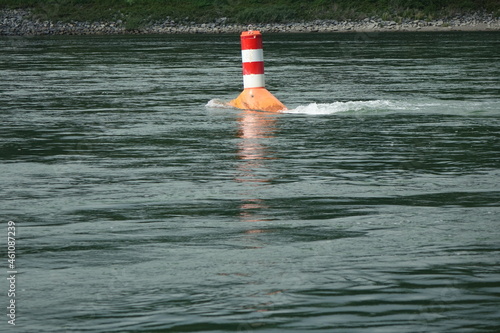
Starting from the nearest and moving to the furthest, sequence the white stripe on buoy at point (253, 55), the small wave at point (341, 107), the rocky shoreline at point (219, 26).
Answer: the small wave at point (341, 107), the white stripe on buoy at point (253, 55), the rocky shoreline at point (219, 26)

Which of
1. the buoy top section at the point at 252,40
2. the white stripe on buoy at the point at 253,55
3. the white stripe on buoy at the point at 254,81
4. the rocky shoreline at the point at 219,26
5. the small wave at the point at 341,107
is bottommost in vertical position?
the rocky shoreline at the point at 219,26

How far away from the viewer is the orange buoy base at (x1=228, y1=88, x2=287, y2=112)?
11844 millimetres

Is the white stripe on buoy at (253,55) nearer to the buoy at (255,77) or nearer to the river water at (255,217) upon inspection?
the buoy at (255,77)

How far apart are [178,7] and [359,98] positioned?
228 feet

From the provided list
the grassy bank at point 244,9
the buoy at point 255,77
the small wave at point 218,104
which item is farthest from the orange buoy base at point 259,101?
the grassy bank at point 244,9

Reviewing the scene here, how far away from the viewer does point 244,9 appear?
79.4m

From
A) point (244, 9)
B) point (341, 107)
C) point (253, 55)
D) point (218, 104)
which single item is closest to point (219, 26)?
point (244, 9)

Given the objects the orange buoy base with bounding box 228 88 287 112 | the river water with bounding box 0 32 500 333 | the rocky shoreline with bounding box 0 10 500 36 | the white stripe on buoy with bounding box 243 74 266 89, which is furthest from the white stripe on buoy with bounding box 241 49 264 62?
the rocky shoreline with bounding box 0 10 500 36

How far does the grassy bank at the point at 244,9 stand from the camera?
7500 cm

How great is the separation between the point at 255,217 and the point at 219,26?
6960 centimetres

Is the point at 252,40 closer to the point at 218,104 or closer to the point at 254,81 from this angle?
the point at 254,81

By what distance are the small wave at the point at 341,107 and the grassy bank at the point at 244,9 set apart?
60.3 meters

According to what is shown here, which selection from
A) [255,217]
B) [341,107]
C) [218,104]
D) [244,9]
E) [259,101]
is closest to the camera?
[255,217]

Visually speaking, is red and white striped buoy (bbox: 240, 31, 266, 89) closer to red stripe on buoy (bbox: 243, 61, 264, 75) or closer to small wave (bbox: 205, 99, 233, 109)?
red stripe on buoy (bbox: 243, 61, 264, 75)
